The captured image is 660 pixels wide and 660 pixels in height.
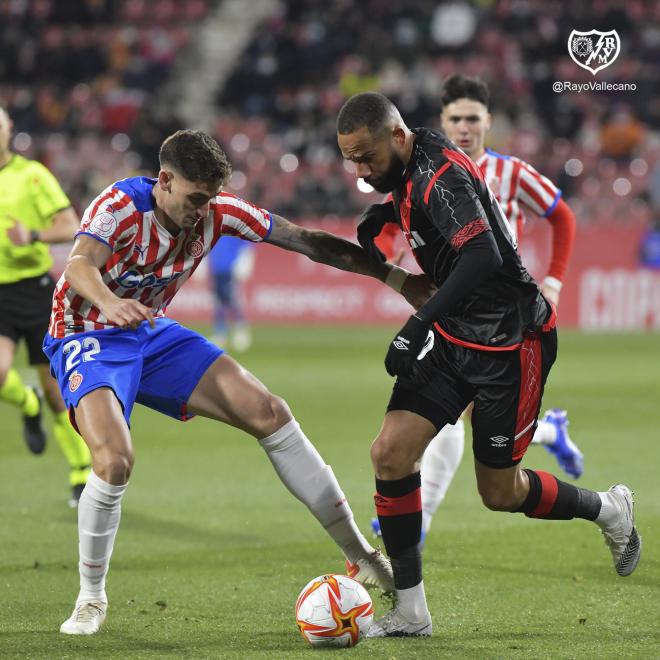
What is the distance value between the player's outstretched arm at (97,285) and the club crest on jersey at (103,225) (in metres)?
0.04

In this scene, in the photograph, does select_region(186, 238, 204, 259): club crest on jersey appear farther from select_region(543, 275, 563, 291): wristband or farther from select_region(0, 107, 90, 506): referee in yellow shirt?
select_region(0, 107, 90, 506): referee in yellow shirt

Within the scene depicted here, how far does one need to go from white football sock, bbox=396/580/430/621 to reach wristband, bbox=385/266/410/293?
1.30 metres

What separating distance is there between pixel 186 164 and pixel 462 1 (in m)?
20.0

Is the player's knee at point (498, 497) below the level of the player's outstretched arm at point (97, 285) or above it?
below

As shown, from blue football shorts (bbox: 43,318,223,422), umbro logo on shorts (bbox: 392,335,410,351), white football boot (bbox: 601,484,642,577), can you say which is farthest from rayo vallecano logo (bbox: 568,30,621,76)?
umbro logo on shorts (bbox: 392,335,410,351)

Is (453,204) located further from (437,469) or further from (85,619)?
(437,469)

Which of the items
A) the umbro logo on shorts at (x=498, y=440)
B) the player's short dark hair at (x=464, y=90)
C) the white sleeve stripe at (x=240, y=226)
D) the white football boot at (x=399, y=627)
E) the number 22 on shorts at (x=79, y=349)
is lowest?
the white football boot at (x=399, y=627)

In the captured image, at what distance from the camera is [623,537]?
5270 millimetres

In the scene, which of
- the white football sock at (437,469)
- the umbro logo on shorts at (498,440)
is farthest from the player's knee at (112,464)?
the white football sock at (437,469)

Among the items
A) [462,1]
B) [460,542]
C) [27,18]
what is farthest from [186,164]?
[27,18]

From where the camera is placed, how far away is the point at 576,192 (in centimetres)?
1948

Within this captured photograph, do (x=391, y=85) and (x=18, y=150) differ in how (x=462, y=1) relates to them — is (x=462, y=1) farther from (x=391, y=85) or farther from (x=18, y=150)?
(x=18, y=150)

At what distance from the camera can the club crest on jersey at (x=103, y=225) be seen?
4.82 metres

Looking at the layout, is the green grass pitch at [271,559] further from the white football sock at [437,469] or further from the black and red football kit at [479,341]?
the black and red football kit at [479,341]
